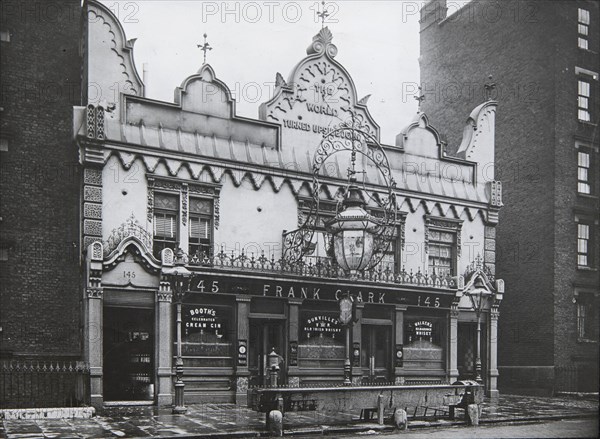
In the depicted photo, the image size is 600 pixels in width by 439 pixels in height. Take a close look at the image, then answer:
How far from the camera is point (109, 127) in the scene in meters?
21.6

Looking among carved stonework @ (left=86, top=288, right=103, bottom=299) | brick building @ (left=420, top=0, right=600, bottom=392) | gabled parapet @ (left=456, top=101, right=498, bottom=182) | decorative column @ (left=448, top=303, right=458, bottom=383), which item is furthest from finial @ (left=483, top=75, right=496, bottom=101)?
carved stonework @ (left=86, top=288, right=103, bottom=299)

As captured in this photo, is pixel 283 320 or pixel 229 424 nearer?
pixel 229 424

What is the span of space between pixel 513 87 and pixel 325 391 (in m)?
20.0

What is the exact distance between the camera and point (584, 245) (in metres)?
31.0

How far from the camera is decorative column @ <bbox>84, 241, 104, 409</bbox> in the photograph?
20172mm

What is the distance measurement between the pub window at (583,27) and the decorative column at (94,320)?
21.9 m

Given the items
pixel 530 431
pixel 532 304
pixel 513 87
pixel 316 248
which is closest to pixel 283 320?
pixel 316 248

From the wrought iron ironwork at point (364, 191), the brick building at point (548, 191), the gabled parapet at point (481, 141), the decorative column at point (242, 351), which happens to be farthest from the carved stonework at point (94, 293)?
the brick building at point (548, 191)

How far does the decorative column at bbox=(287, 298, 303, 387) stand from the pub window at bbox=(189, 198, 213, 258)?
3.22 metres

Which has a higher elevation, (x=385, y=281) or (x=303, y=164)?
(x=303, y=164)

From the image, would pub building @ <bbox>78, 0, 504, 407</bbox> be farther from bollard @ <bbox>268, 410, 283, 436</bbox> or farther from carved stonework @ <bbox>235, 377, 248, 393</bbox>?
bollard @ <bbox>268, 410, 283, 436</bbox>

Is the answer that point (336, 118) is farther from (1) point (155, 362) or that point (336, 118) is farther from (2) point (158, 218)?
(1) point (155, 362)

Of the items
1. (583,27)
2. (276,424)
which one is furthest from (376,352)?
(583,27)

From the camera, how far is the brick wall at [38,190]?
74.4 ft
